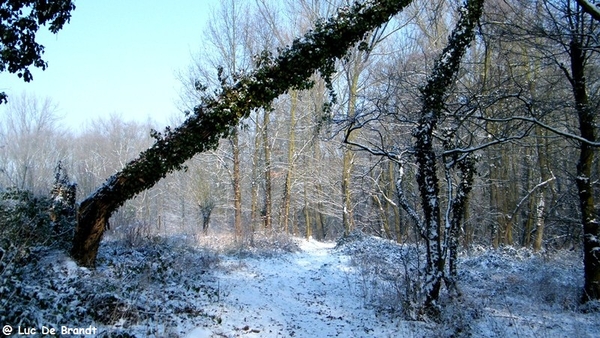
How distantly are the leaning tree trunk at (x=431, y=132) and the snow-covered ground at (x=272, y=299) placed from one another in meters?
0.52

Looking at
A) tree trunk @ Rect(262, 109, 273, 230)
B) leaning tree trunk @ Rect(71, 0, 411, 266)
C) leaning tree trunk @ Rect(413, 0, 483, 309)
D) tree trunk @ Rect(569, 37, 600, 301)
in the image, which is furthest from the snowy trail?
tree trunk @ Rect(262, 109, 273, 230)

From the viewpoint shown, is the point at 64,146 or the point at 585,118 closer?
the point at 585,118

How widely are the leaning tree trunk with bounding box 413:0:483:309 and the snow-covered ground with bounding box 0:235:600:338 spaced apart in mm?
524

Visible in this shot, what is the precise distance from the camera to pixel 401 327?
6445 mm

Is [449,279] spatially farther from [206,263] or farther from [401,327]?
[206,263]

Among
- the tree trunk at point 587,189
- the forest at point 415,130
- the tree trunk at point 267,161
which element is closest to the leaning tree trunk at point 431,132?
the forest at point 415,130

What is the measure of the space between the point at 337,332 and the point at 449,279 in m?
2.44

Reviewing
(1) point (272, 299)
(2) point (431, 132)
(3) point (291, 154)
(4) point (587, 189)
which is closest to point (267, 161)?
(3) point (291, 154)

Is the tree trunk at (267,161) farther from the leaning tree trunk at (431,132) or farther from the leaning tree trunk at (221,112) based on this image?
the leaning tree trunk at (431,132)

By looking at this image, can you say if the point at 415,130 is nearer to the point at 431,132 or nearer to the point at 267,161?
the point at 431,132

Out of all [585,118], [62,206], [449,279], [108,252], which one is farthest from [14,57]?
[585,118]

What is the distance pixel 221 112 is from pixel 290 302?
3824mm

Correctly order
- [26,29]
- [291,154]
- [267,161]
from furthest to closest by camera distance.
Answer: [291,154]
[267,161]
[26,29]

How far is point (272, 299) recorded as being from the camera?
7.97 m
